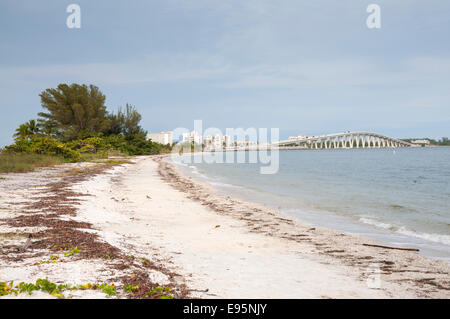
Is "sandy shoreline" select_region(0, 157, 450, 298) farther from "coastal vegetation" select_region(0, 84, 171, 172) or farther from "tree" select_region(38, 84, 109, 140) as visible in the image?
"tree" select_region(38, 84, 109, 140)

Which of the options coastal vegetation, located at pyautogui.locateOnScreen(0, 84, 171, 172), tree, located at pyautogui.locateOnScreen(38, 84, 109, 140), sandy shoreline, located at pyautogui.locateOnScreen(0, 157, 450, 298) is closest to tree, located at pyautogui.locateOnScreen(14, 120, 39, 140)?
coastal vegetation, located at pyautogui.locateOnScreen(0, 84, 171, 172)

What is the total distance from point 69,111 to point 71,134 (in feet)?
12.8

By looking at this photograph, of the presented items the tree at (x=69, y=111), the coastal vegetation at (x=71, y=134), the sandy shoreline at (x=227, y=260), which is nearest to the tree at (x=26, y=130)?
the coastal vegetation at (x=71, y=134)

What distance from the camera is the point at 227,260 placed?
17.9 ft

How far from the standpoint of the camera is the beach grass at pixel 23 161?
17.9m

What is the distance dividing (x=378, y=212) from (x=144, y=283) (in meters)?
11.3

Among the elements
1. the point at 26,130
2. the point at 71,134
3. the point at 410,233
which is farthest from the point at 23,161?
the point at 71,134

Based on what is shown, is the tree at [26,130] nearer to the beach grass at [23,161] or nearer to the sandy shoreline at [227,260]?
the beach grass at [23,161]

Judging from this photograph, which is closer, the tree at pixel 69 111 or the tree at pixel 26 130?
the tree at pixel 26 130

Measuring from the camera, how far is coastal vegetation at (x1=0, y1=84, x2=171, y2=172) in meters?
24.0

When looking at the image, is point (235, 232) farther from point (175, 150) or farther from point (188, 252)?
point (175, 150)

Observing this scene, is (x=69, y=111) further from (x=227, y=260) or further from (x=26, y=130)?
(x=227, y=260)

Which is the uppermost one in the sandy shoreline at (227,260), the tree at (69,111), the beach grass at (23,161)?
the tree at (69,111)
